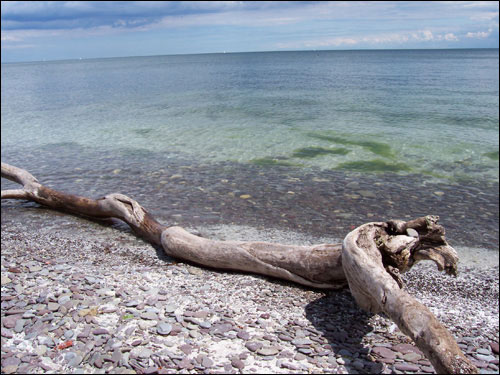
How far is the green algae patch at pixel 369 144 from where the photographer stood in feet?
50.4

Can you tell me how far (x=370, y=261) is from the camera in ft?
15.1

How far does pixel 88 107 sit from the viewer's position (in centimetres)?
3056

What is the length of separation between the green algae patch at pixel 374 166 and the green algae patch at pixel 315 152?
1.44m

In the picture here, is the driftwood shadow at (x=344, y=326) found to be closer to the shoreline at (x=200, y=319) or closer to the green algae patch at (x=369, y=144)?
the shoreline at (x=200, y=319)

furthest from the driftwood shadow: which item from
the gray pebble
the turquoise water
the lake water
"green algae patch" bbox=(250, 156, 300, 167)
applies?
"green algae patch" bbox=(250, 156, 300, 167)

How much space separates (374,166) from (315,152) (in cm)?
260

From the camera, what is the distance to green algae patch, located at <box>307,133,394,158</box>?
50.4ft

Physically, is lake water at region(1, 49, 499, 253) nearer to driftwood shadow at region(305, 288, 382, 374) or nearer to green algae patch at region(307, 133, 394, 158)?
green algae patch at region(307, 133, 394, 158)

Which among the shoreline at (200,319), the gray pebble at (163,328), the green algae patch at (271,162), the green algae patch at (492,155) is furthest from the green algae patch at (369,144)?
the gray pebble at (163,328)

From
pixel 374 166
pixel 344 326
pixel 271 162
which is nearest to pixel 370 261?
pixel 344 326

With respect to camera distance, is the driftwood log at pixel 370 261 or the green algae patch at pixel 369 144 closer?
the driftwood log at pixel 370 261

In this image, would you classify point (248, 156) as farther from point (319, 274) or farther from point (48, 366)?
point (48, 366)

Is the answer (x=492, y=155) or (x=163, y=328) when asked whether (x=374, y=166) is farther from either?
(x=163, y=328)

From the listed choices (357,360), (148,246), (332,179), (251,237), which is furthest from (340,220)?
(357,360)
